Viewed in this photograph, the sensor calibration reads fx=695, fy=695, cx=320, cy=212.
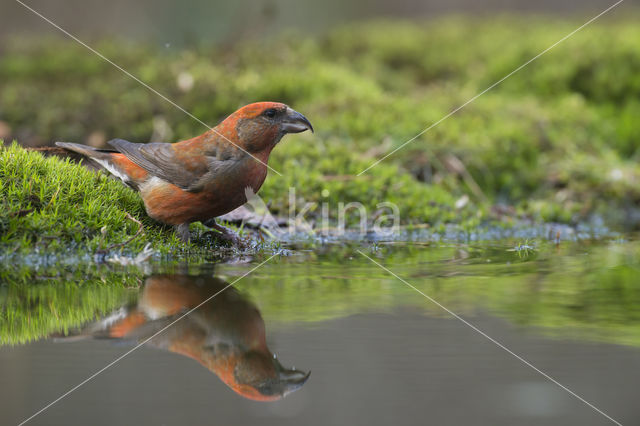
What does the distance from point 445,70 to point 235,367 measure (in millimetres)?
10808

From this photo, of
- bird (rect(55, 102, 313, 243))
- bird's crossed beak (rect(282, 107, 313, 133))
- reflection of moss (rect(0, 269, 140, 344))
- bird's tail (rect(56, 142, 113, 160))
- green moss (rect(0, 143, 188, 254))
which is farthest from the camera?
bird's tail (rect(56, 142, 113, 160))

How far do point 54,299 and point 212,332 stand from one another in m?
0.95

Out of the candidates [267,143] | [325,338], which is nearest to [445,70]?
[267,143]

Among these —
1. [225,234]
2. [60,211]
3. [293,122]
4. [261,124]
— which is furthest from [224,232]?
[60,211]

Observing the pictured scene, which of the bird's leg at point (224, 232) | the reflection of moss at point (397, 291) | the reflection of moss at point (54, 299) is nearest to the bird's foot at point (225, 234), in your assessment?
the bird's leg at point (224, 232)

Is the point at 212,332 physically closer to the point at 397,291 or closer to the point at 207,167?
the point at 397,291

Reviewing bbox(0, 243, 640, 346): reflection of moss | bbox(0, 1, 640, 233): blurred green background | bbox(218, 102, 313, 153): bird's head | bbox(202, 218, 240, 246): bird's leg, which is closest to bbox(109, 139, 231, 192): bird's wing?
bbox(218, 102, 313, 153): bird's head

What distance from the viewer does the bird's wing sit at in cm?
461

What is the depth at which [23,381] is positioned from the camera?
97.7 inches

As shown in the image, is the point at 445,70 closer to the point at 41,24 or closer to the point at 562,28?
the point at 562,28

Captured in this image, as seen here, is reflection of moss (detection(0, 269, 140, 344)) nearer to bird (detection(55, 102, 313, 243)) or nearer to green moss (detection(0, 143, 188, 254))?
green moss (detection(0, 143, 188, 254))

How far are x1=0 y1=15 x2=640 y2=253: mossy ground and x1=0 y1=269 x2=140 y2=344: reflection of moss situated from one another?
474 millimetres

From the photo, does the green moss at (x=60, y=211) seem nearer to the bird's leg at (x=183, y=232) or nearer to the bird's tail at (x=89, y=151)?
the bird's leg at (x=183, y=232)

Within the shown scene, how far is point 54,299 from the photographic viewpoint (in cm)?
342
